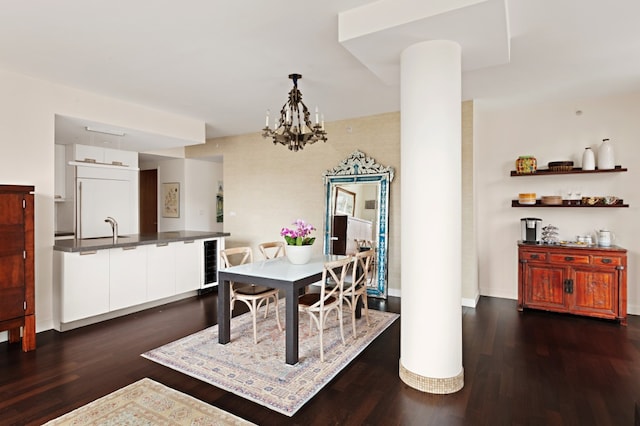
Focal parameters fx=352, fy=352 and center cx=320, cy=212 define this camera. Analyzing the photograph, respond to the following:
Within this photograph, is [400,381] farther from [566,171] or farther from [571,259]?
[566,171]

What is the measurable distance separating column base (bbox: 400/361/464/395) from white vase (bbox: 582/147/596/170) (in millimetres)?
3350

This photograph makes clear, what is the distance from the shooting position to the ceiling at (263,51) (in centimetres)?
249

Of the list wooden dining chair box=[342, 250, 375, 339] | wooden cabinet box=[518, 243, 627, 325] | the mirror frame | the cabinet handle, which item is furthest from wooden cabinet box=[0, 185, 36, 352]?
the cabinet handle

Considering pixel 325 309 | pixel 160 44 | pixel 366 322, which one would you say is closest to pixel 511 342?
pixel 366 322

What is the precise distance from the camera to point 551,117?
186 inches

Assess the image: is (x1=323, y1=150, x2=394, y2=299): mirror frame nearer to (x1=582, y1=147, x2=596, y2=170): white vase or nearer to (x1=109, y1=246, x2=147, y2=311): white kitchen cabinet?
(x1=582, y1=147, x2=596, y2=170): white vase

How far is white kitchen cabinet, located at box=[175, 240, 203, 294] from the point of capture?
198 inches

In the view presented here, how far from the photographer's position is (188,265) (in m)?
5.14

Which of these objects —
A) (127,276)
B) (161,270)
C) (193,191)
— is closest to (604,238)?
(161,270)

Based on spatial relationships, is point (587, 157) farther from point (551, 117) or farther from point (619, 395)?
point (619, 395)

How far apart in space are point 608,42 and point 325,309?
334 centimetres

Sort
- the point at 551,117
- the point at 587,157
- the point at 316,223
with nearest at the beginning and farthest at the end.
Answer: the point at 587,157
the point at 551,117
the point at 316,223

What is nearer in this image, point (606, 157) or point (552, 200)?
point (606, 157)

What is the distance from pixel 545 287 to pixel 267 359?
3511mm
